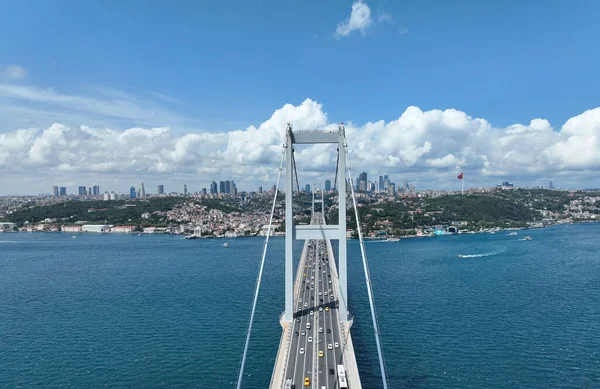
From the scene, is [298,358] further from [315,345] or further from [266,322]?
[266,322]

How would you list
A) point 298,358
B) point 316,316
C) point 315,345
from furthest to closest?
point 316,316, point 315,345, point 298,358

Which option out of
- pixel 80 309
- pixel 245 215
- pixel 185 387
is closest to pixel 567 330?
pixel 185 387

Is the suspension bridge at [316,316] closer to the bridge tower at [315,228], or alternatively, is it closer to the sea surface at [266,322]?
the bridge tower at [315,228]

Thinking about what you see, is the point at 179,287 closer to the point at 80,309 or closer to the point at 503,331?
the point at 80,309

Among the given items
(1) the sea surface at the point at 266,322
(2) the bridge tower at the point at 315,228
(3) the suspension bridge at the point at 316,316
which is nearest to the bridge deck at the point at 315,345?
(3) the suspension bridge at the point at 316,316

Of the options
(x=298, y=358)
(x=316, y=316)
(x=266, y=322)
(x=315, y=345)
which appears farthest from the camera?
(x=266, y=322)

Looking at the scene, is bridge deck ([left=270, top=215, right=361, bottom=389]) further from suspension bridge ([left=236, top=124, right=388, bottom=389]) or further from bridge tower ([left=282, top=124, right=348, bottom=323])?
bridge tower ([left=282, top=124, right=348, bottom=323])

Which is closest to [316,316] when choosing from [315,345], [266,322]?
[315,345]
